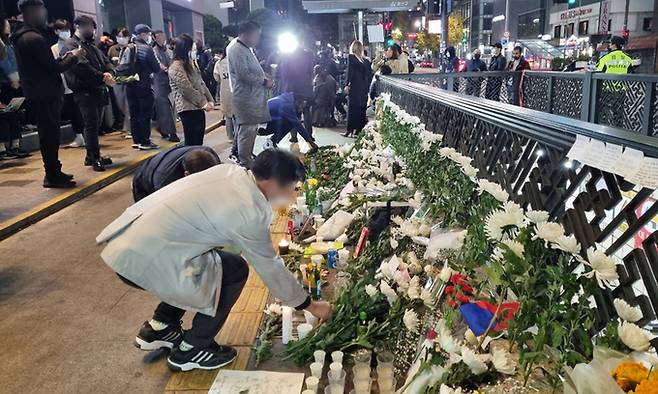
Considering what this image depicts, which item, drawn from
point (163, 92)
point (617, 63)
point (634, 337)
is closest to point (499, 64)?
point (617, 63)

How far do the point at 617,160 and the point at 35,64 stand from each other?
6085 millimetres

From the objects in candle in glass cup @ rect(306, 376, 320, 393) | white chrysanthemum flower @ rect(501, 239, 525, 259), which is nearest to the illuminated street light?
candle in glass cup @ rect(306, 376, 320, 393)

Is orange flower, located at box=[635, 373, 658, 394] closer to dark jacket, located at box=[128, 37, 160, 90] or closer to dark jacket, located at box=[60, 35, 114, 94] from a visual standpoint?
dark jacket, located at box=[60, 35, 114, 94]

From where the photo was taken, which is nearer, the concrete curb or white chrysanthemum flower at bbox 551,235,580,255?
white chrysanthemum flower at bbox 551,235,580,255

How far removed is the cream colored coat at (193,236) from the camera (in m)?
2.56

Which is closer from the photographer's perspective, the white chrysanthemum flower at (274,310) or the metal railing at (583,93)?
the white chrysanthemum flower at (274,310)

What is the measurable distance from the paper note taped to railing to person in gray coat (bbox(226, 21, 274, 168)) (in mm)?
4856

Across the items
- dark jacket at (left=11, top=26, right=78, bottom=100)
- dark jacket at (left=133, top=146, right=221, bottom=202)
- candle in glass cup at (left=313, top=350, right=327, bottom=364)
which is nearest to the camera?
candle in glass cup at (left=313, top=350, right=327, bottom=364)

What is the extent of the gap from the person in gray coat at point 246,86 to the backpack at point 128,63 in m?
2.99

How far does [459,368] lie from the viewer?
7.04 ft

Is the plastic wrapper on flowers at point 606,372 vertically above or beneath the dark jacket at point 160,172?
beneath

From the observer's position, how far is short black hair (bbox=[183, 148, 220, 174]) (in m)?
3.51

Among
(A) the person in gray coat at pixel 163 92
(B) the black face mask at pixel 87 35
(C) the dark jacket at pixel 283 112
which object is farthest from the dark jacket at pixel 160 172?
(A) the person in gray coat at pixel 163 92

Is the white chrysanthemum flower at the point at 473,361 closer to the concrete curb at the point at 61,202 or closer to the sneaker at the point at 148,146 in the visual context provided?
the concrete curb at the point at 61,202
